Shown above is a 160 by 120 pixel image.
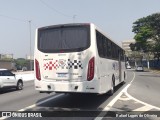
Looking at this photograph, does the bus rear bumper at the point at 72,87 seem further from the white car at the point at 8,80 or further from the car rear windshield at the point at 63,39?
the white car at the point at 8,80

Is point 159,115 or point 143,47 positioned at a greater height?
point 143,47

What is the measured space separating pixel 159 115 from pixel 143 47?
6941 centimetres

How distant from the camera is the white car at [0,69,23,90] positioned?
19203 millimetres

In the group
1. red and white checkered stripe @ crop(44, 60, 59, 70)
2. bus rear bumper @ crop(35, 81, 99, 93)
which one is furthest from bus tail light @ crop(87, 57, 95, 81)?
red and white checkered stripe @ crop(44, 60, 59, 70)

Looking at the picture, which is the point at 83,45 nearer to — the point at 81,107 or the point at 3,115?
the point at 81,107

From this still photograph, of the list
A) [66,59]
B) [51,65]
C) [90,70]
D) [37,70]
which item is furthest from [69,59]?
[37,70]

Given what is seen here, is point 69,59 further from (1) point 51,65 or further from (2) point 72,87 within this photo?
(2) point 72,87

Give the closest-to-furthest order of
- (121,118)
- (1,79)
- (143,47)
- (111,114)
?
(121,118)
(111,114)
(1,79)
(143,47)

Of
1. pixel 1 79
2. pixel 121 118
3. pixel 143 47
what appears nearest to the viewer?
pixel 121 118

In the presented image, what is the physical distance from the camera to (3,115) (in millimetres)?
10312

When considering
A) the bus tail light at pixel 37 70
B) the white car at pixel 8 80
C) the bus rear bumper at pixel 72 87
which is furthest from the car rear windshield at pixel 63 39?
the white car at pixel 8 80

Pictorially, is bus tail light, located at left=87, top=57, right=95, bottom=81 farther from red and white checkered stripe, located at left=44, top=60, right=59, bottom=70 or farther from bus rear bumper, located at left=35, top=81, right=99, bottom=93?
red and white checkered stripe, located at left=44, top=60, right=59, bottom=70

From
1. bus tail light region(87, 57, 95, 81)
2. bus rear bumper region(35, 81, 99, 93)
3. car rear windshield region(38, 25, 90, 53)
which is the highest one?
car rear windshield region(38, 25, 90, 53)


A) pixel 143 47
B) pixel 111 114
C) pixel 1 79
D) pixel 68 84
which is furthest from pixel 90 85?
pixel 143 47
